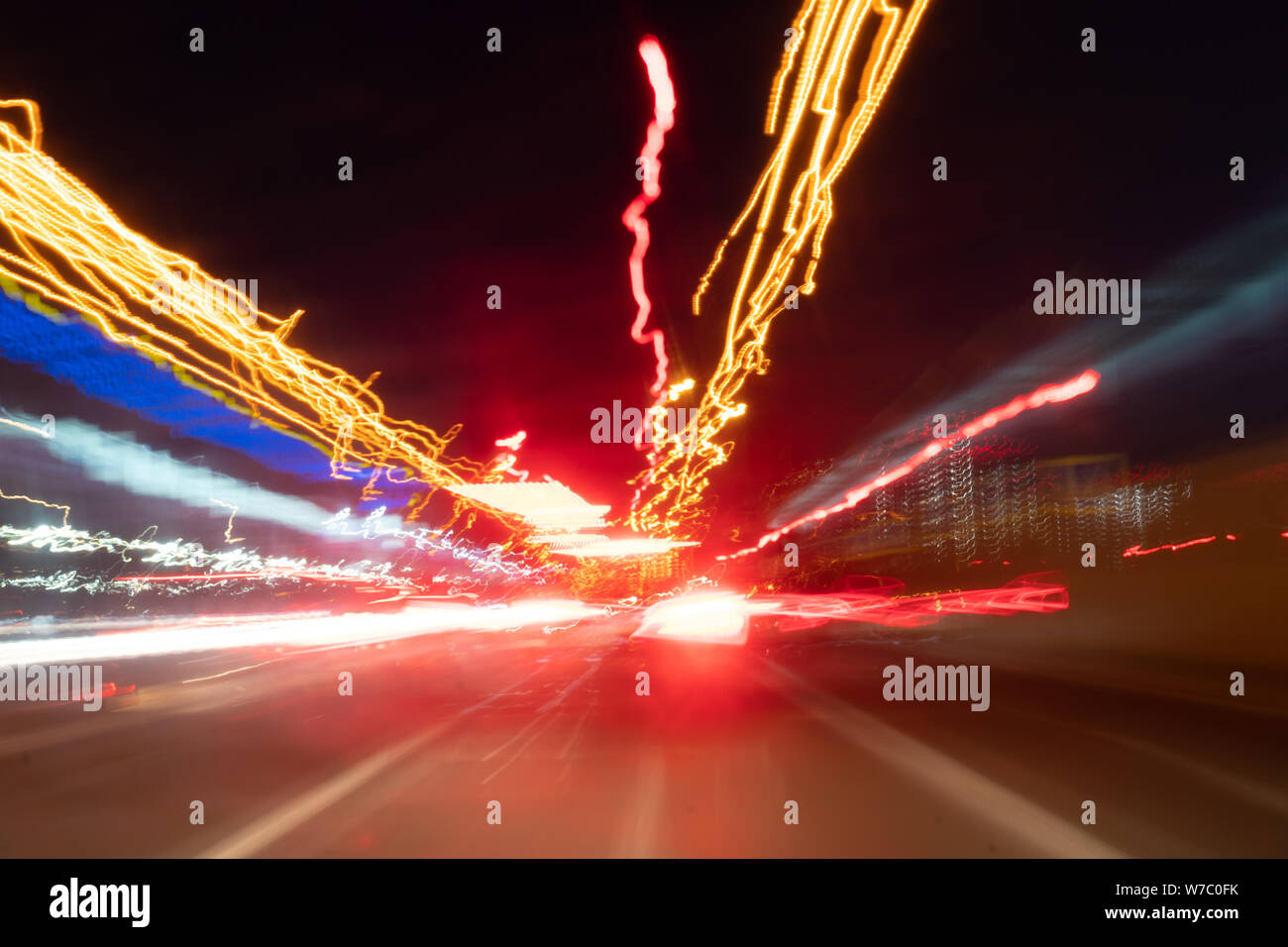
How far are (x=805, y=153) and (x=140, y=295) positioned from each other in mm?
8388

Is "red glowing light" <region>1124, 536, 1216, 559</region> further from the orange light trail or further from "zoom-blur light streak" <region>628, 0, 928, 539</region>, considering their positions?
"zoom-blur light streak" <region>628, 0, 928, 539</region>

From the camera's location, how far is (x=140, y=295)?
1170cm

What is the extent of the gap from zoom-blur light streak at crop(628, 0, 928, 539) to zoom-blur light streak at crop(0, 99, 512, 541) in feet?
20.3

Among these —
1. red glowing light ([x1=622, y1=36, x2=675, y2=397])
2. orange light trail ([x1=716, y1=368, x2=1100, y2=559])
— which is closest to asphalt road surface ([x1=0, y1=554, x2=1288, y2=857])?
orange light trail ([x1=716, y1=368, x2=1100, y2=559])

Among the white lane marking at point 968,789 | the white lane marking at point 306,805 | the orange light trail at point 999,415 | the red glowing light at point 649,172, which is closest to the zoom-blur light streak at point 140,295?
the red glowing light at point 649,172

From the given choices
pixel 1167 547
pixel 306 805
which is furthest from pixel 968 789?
pixel 1167 547

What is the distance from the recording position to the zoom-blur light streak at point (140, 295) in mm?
9422

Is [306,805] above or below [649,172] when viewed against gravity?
below

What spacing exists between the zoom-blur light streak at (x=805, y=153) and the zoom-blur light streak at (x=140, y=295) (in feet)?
20.3

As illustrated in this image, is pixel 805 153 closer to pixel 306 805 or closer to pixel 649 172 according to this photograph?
pixel 649 172

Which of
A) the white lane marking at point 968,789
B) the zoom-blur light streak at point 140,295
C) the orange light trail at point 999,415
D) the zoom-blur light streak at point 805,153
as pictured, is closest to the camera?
the white lane marking at point 968,789

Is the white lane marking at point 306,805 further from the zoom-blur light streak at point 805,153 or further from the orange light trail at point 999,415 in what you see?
the orange light trail at point 999,415

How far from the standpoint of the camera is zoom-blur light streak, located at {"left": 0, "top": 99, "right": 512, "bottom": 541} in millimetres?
9422
